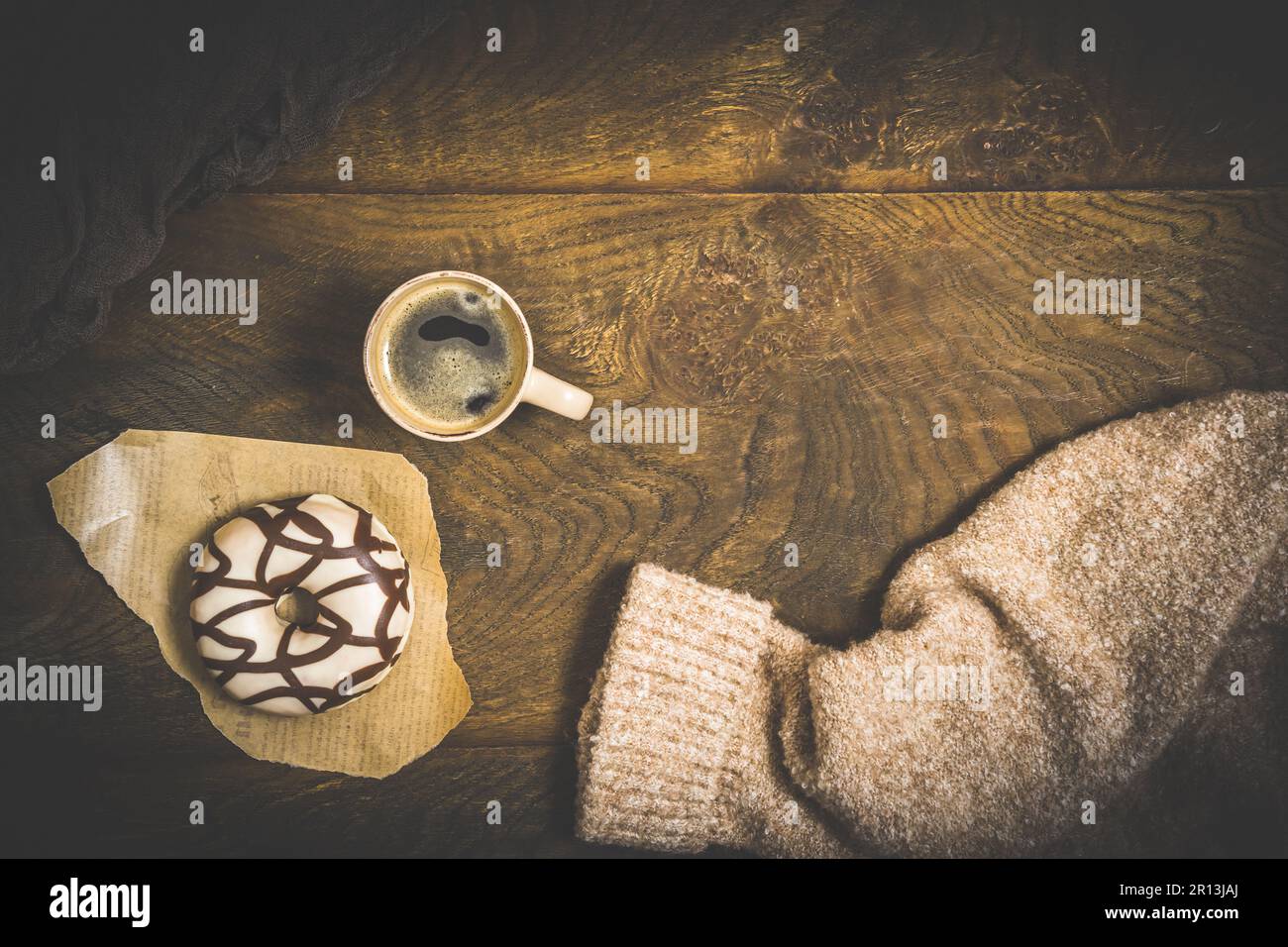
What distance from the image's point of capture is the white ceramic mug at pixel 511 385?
96cm

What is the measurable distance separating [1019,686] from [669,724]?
0.47 meters

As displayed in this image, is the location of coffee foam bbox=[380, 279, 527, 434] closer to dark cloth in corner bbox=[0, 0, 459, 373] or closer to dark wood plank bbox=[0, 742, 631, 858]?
dark cloth in corner bbox=[0, 0, 459, 373]

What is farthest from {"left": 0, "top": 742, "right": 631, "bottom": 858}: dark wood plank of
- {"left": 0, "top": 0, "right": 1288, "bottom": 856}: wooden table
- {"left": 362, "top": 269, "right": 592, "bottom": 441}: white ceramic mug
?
{"left": 362, "top": 269, "right": 592, "bottom": 441}: white ceramic mug

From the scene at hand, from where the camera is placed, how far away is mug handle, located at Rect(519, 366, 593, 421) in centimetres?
97

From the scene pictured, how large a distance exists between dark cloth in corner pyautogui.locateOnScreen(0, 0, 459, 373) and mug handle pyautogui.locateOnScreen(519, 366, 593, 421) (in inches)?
17.7

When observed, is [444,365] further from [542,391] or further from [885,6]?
[885,6]

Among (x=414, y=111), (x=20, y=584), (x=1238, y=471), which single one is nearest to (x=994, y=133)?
(x=1238, y=471)

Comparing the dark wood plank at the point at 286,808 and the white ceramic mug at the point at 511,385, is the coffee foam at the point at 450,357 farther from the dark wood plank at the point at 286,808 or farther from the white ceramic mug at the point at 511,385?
the dark wood plank at the point at 286,808

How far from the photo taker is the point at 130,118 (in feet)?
3.16

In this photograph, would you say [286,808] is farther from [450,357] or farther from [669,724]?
[450,357]

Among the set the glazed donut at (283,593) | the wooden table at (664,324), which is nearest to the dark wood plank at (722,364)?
the wooden table at (664,324)

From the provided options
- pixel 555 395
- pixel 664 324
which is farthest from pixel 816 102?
pixel 555 395

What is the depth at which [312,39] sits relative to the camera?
38.8 inches

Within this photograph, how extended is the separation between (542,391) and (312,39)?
0.54 m
